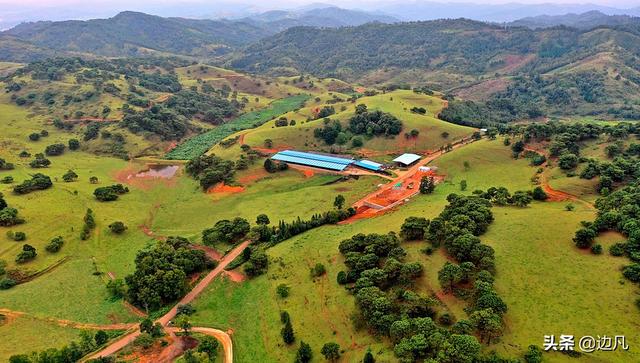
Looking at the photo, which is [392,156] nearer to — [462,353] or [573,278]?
[573,278]

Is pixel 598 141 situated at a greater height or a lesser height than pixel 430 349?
greater

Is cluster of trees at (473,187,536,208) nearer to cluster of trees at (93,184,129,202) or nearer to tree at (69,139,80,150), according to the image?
cluster of trees at (93,184,129,202)

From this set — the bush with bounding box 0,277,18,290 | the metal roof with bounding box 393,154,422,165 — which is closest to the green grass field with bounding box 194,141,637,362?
the bush with bounding box 0,277,18,290

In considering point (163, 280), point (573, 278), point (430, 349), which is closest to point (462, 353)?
point (430, 349)

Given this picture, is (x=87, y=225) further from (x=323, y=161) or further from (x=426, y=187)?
(x=426, y=187)

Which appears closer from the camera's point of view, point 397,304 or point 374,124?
point 397,304

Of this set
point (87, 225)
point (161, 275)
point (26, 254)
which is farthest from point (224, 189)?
point (26, 254)
